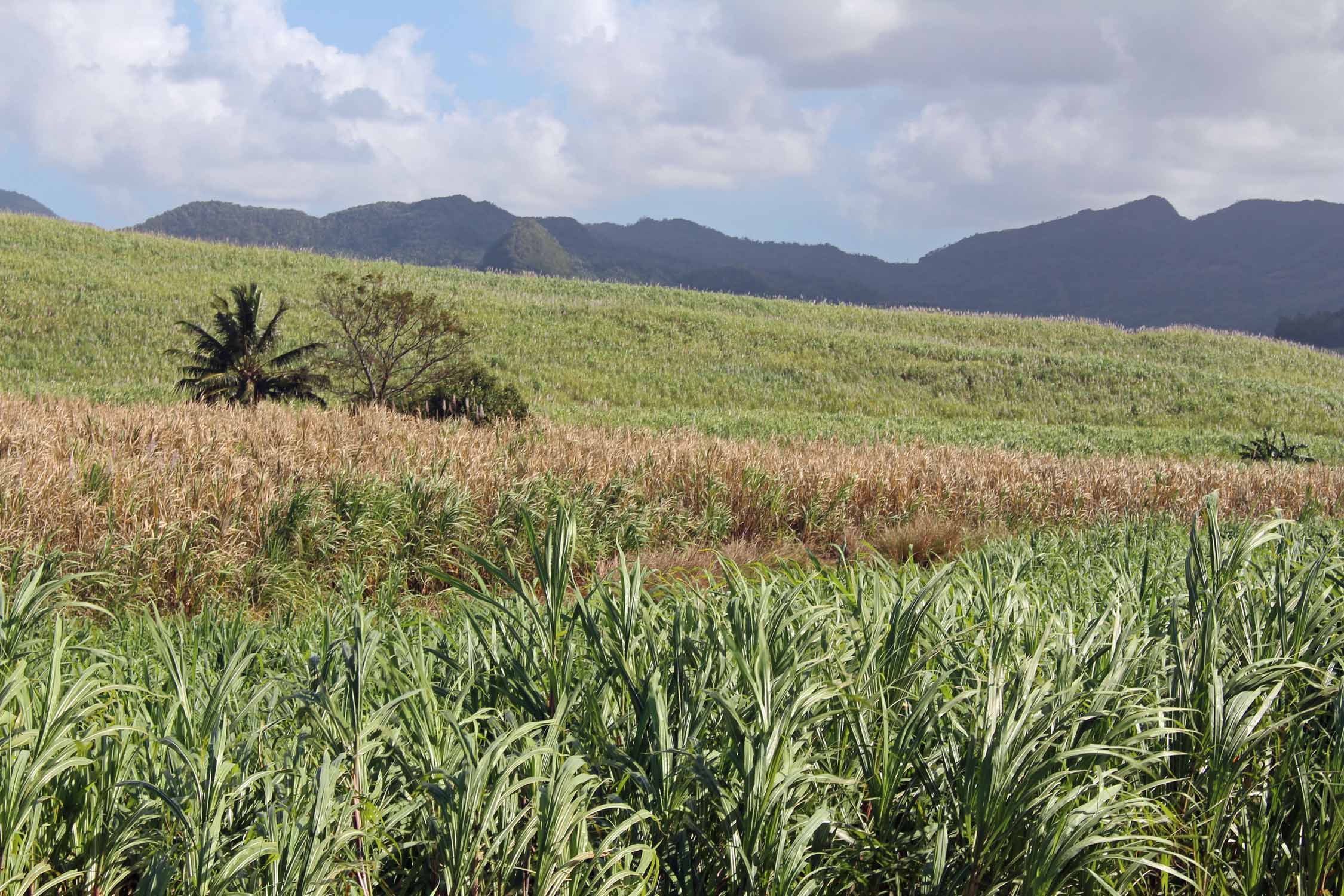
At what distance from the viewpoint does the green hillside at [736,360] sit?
27.7 m

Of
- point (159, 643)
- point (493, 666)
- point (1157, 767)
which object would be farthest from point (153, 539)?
point (1157, 767)

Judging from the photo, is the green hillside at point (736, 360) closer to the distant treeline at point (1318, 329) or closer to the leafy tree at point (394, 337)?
the leafy tree at point (394, 337)

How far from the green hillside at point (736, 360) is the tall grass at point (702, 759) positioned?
58.7 ft

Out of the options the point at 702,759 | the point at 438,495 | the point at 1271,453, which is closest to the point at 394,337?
the point at 438,495

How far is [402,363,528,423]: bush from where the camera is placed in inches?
664

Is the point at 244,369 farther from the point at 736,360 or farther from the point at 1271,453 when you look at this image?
the point at 736,360

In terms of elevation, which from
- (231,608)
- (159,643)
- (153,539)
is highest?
(159,643)

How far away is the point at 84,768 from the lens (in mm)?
2531

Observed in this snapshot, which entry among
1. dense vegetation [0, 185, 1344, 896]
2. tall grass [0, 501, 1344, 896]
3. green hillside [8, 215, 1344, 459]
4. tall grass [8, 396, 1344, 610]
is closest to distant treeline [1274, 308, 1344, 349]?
green hillside [8, 215, 1344, 459]

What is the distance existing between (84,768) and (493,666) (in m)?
1.16

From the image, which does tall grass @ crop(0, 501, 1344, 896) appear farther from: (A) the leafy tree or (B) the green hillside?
(B) the green hillside

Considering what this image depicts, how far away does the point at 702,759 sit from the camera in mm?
2504

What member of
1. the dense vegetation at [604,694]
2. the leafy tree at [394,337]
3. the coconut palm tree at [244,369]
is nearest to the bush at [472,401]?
the leafy tree at [394,337]

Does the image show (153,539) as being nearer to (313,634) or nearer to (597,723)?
(313,634)
